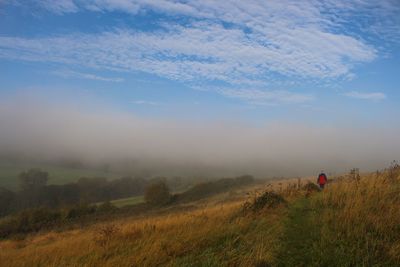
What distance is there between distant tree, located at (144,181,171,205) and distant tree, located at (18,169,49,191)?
59480 mm

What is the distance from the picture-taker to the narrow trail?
5.54 meters

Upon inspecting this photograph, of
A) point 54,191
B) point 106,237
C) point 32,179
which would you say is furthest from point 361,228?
point 32,179

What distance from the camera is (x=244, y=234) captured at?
301 inches

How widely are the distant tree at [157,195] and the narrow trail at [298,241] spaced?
57101 mm

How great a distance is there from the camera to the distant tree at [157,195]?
64.8m

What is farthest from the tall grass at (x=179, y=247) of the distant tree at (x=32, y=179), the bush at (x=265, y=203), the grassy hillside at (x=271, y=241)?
the distant tree at (x=32, y=179)

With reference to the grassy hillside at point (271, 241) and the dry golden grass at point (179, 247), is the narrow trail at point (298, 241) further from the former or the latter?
the dry golden grass at point (179, 247)

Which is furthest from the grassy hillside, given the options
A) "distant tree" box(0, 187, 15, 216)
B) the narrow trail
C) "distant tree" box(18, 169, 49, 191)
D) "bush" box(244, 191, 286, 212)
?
"distant tree" box(18, 169, 49, 191)

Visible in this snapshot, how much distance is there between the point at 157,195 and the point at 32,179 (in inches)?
2590

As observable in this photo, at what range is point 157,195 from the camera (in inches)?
2594

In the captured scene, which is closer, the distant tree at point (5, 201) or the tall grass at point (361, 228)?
the tall grass at point (361, 228)

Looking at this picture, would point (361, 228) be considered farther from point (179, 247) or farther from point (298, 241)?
point (179, 247)

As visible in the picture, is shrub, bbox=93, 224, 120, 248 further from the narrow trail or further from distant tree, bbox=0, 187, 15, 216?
distant tree, bbox=0, 187, 15, 216

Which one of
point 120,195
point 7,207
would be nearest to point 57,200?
point 7,207
